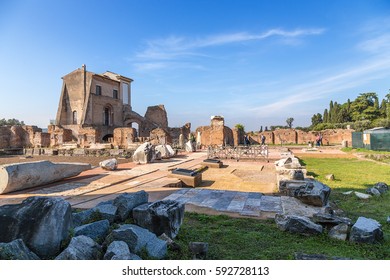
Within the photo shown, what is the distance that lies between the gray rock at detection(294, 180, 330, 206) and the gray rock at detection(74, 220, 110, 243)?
3.82 m

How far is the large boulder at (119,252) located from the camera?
2283 millimetres

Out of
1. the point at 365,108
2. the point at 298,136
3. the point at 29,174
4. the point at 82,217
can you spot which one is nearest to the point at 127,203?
the point at 82,217

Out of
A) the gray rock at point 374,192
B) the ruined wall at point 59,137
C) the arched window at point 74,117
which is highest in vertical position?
the arched window at point 74,117

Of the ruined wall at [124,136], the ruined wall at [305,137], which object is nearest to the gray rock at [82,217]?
the ruined wall at [124,136]

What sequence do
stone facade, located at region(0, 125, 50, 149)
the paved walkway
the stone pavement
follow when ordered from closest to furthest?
1. the stone pavement
2. the paved walkway
3. stone facade, located at region(0, 125, 50, 149)

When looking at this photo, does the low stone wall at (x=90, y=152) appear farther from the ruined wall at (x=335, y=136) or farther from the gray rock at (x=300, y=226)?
the ruined wall at (x=335, y=136)

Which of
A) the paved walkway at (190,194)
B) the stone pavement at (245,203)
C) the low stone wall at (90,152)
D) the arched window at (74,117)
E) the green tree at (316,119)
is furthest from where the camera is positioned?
the green tree at (316,119)

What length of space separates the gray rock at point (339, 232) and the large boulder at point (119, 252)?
2.50m

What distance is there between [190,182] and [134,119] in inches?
1429

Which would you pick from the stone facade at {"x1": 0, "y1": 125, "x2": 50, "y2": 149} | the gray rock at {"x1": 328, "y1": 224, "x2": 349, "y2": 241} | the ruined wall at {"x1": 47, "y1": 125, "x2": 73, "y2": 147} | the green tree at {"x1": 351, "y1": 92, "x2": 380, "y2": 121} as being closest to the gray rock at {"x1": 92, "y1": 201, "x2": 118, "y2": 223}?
the gray rock at {"x1": 328, "y1": 224, "x2": 349, "y2": 241}

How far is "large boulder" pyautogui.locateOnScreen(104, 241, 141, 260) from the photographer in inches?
89.9

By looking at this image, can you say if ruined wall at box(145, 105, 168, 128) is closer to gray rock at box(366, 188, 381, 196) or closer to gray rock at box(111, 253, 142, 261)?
gray rock at box(366, 188, 381, 196)

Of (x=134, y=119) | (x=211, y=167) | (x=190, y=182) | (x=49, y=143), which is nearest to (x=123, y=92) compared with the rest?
(x=134, y=119)

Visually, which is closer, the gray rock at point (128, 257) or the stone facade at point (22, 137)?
the gray rock at point (128, 257)
